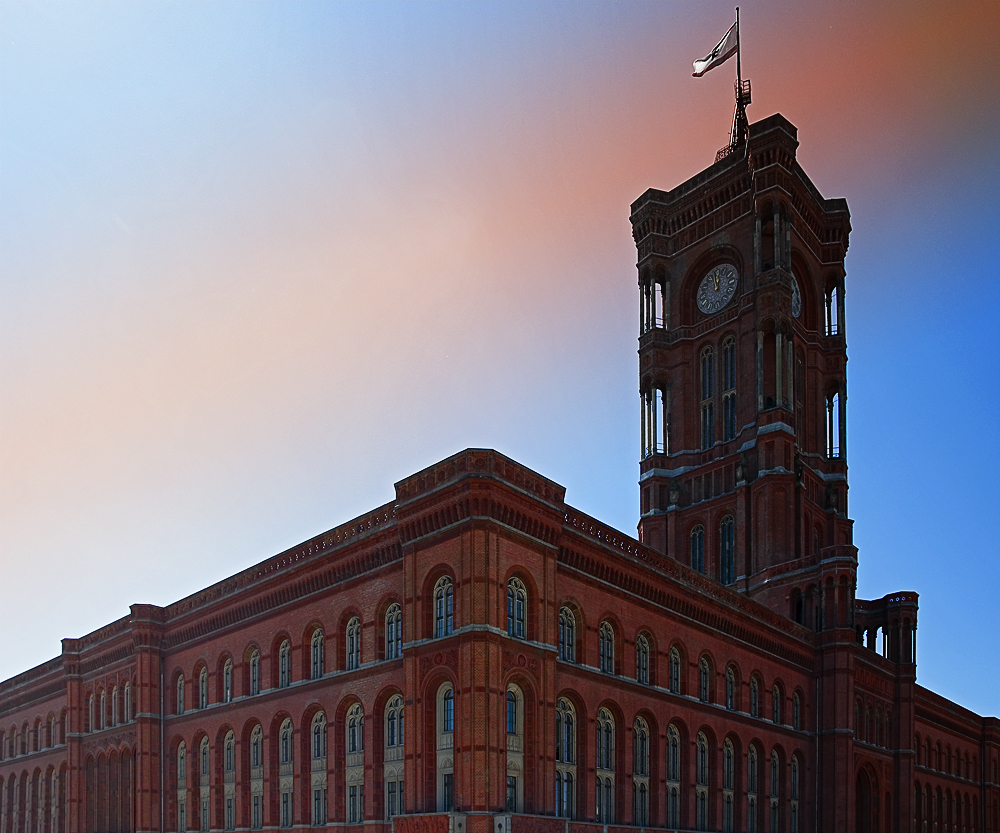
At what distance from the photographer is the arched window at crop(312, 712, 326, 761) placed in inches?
1796

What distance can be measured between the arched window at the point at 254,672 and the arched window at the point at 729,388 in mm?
36355

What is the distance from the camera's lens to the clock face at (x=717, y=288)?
7625cm

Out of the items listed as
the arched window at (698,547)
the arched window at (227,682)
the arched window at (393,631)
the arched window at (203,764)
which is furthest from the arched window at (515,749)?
the arched window at (698,547)

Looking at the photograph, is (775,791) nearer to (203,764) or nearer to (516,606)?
(516,606)

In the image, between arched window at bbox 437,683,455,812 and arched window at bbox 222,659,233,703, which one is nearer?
arched window at bbox 437,683,455,812

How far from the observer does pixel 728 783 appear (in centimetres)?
5266

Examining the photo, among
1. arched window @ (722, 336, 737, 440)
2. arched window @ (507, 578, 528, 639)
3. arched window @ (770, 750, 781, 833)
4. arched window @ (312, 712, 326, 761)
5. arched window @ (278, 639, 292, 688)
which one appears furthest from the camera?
arched window @ (722, 336, 737, 440)

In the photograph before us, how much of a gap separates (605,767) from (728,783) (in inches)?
448

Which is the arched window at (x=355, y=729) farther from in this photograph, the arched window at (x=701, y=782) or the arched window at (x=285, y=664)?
the arched window at (x=701, y=782)

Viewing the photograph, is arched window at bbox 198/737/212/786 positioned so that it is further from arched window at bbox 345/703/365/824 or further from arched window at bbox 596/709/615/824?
arched window at bbox 596/709/615/824

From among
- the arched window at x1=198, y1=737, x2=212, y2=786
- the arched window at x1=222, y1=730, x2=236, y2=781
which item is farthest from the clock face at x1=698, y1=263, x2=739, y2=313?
the arched window at x1=198, y1=737, x2=212, y2=786

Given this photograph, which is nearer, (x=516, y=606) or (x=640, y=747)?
(x=516, y=606)

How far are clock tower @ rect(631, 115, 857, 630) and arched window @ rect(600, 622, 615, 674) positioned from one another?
75.9 ft

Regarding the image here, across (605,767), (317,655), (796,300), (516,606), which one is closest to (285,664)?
(317,655)
